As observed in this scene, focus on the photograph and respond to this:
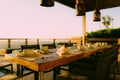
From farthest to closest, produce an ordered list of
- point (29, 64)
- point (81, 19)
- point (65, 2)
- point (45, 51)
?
1. point (81, 19)
2. point (65, 2)
3. point (45, 51)
4. point (29, 64)

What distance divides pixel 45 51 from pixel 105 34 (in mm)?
5774

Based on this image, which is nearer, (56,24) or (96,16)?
(96,16)

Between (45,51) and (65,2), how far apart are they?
480 cm

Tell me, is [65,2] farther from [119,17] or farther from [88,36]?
[119,17]

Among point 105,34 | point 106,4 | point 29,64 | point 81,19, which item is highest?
point 106,4

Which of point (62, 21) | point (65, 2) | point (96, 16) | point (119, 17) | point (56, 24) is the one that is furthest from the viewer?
point (56, 24)

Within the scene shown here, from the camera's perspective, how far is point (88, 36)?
809 centimetres

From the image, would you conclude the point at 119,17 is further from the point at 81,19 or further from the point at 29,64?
the point at 29,64

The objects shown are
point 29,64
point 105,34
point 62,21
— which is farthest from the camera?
point 62,21

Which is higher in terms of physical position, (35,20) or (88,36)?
(35,20)

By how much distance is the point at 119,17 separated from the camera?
12.3 metres

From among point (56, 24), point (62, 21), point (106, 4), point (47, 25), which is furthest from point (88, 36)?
point (47, 25)

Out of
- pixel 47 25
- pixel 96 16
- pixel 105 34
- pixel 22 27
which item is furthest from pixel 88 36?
pixel 22 27

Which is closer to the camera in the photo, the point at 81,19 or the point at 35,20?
the point at 81,19
